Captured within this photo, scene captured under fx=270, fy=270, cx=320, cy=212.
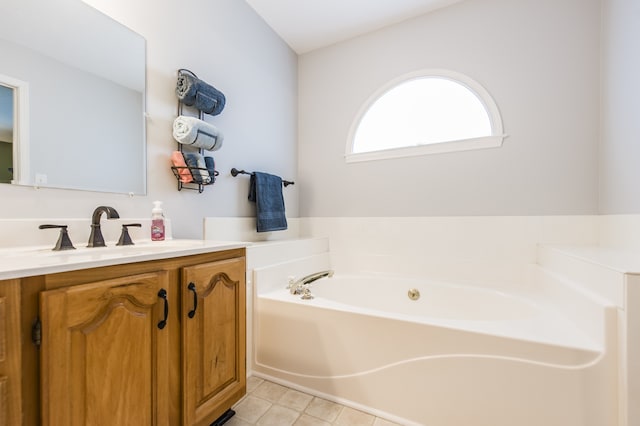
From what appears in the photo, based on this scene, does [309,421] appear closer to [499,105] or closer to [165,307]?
[165,307]

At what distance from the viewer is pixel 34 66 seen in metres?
1.02

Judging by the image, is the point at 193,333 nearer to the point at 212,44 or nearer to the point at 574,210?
the point at 212,44

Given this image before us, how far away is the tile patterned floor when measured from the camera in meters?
1.28

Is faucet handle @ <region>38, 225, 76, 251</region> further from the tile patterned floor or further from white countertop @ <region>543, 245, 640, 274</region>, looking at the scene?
white countertop @ <region>543, 245, 640, 274</region>

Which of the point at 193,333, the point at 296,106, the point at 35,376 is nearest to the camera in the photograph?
the point at 35,376

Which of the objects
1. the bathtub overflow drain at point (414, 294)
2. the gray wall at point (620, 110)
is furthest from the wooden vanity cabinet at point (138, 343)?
the gray wall at point (620, 110)

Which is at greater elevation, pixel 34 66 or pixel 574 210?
pixel 34 66

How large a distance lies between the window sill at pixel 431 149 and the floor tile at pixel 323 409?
1.80 metres

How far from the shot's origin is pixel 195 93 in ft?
4.89

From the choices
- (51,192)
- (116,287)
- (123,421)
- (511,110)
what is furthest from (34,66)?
(511,110)

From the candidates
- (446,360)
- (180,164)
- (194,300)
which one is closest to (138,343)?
(194,300)

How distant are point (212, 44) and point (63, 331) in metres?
1.78

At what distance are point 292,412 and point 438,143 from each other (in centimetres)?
203

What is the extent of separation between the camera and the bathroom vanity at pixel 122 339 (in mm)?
A: 608
